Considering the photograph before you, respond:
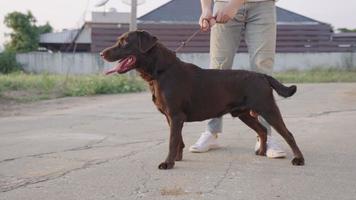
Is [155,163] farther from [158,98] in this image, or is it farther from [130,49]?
[130,49]

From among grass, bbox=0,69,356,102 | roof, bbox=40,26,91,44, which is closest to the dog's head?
grass, bbox=0,69,356,102

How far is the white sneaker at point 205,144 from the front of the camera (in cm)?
602

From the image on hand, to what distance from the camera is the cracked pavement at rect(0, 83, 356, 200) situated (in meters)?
4.54

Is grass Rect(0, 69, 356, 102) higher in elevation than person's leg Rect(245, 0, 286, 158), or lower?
lower

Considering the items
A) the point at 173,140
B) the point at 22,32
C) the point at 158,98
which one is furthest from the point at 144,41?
the point at 22,32

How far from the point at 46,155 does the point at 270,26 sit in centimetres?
248

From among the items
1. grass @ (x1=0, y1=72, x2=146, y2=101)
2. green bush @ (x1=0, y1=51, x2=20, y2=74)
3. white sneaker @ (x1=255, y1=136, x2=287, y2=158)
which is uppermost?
white sneaker @ (x1=255, y1=136, x2=287, y2=158)

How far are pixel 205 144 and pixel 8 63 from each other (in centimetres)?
3090

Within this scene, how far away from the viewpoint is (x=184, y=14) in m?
43.0

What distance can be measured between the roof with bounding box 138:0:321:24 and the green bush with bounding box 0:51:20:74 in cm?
867

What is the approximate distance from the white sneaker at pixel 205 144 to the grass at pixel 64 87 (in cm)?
815

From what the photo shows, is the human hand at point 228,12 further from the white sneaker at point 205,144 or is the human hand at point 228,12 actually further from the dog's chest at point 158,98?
the white sneaker at point 205,144

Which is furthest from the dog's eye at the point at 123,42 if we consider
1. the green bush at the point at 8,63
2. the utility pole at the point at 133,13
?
the green bush at the point at 8,63

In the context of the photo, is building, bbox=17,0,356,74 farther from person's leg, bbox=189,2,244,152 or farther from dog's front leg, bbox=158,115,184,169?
dog's front leg, bbox=158,115,184,169
